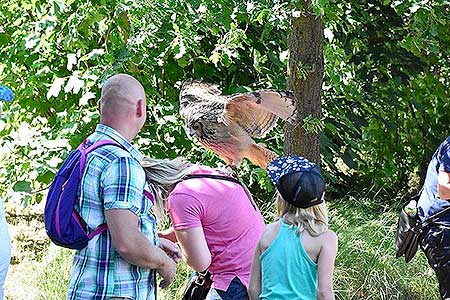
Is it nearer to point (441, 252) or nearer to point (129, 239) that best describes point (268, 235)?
point (129, 239)

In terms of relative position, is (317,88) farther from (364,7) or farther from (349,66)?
(364,7)

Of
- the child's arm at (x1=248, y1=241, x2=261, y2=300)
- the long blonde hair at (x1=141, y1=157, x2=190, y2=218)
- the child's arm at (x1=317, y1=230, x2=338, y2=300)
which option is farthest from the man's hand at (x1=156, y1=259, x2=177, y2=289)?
the child's arm at (x1=317, y1=230, x2=338, y2=300)

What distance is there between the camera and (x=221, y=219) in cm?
326

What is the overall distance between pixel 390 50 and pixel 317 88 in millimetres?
2158

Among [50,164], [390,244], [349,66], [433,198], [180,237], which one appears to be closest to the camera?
[180,237]

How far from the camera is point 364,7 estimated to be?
8.09 m

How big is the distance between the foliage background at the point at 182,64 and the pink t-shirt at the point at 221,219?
2.04 meters

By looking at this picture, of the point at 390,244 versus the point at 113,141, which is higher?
the point at 113,141

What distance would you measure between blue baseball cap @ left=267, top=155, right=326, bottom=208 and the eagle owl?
0.75 ft

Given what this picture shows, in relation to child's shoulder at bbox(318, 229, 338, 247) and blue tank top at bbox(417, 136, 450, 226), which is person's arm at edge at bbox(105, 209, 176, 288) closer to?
child's shoulder at bbox(318, 229, 338, 247)

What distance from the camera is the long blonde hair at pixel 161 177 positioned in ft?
10.6

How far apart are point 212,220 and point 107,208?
0.52 metres

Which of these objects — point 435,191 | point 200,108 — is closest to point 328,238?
point 200,108

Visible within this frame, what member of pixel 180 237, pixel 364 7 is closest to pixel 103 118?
pixel 180 237
